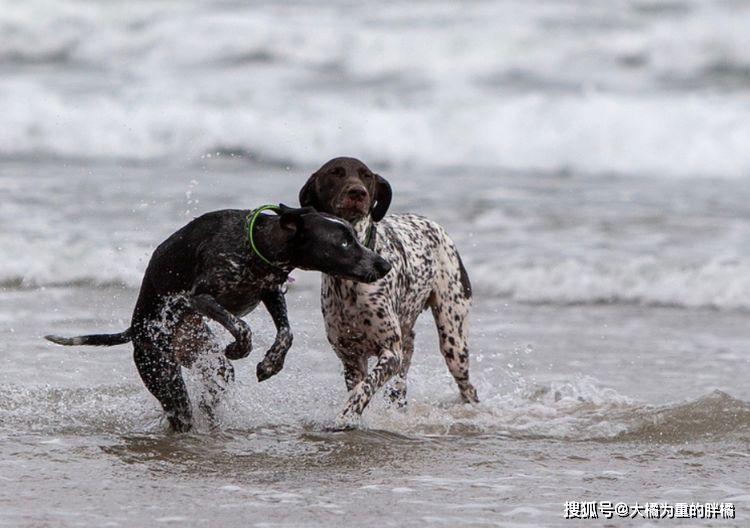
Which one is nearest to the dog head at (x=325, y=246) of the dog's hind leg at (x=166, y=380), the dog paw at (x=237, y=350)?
the dog paw at (x=237, y=350)

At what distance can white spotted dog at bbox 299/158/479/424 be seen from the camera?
6.84m

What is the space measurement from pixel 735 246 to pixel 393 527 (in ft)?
23.6

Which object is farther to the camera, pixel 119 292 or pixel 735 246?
pixel 735 246

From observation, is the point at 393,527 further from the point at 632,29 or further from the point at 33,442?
the point at 632,29

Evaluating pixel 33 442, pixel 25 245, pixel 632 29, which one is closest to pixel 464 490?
pixel 33 442

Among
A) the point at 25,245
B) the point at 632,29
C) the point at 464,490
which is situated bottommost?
the point at 464,490

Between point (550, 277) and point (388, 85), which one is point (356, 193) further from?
point (388, 85)

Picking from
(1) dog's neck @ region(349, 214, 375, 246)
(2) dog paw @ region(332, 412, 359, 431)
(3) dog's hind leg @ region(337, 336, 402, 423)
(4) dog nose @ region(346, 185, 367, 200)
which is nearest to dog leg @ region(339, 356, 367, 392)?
(3) dog's hind leg @ region(337, 336, 402, 423)

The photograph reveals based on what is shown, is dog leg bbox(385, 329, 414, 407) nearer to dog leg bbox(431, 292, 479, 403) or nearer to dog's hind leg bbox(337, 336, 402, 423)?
dog leg bbox(431, 292, 479, 403)

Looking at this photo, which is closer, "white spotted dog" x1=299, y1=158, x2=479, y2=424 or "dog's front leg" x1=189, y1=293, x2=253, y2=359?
"dog's front leg" x1=189, y1=293, x2=253, y2=359

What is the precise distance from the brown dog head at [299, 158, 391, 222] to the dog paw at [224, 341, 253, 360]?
0.82 meters

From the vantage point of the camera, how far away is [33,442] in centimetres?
655

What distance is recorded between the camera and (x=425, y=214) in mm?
13016

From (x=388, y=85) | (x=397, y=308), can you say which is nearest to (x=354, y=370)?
(x=397, y=308)
